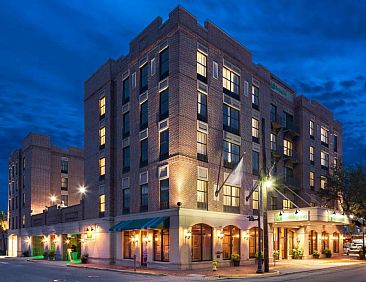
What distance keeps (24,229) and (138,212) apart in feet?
129

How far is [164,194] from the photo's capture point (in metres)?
36.9

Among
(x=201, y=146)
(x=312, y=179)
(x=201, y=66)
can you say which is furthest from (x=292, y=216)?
(x=312, y=179)

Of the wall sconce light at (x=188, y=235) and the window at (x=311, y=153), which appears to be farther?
the window at (x=311, y=153)

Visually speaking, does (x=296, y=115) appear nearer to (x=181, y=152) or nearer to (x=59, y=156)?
(x=181, y=152)

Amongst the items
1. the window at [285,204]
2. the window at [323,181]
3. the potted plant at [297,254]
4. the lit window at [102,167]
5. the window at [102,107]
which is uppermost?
the window at [102,107]

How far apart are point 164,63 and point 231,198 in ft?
45.1

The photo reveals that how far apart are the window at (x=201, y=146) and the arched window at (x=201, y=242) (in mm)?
5647

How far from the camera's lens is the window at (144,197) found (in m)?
39.3

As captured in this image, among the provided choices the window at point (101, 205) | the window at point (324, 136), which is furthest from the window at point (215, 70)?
the window at point (324, 136)

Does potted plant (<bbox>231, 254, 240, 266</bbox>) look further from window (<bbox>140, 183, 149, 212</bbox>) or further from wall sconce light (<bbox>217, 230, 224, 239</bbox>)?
window (<bbox>140, 183, 149, 212</bbox>)

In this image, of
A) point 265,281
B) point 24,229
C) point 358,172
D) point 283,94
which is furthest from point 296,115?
point 24,229

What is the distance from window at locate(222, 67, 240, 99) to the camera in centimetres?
4210

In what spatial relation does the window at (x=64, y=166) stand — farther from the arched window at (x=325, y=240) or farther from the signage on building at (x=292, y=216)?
the signage on building at (x=292, y=216)

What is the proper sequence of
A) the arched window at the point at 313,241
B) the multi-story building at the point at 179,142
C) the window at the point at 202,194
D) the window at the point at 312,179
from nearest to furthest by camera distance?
1. the multi-story building at the point at 179,142
2. the window at the point at 202,194
3. the arched window at the point at 313,241
4. the window at the point at 312,179
